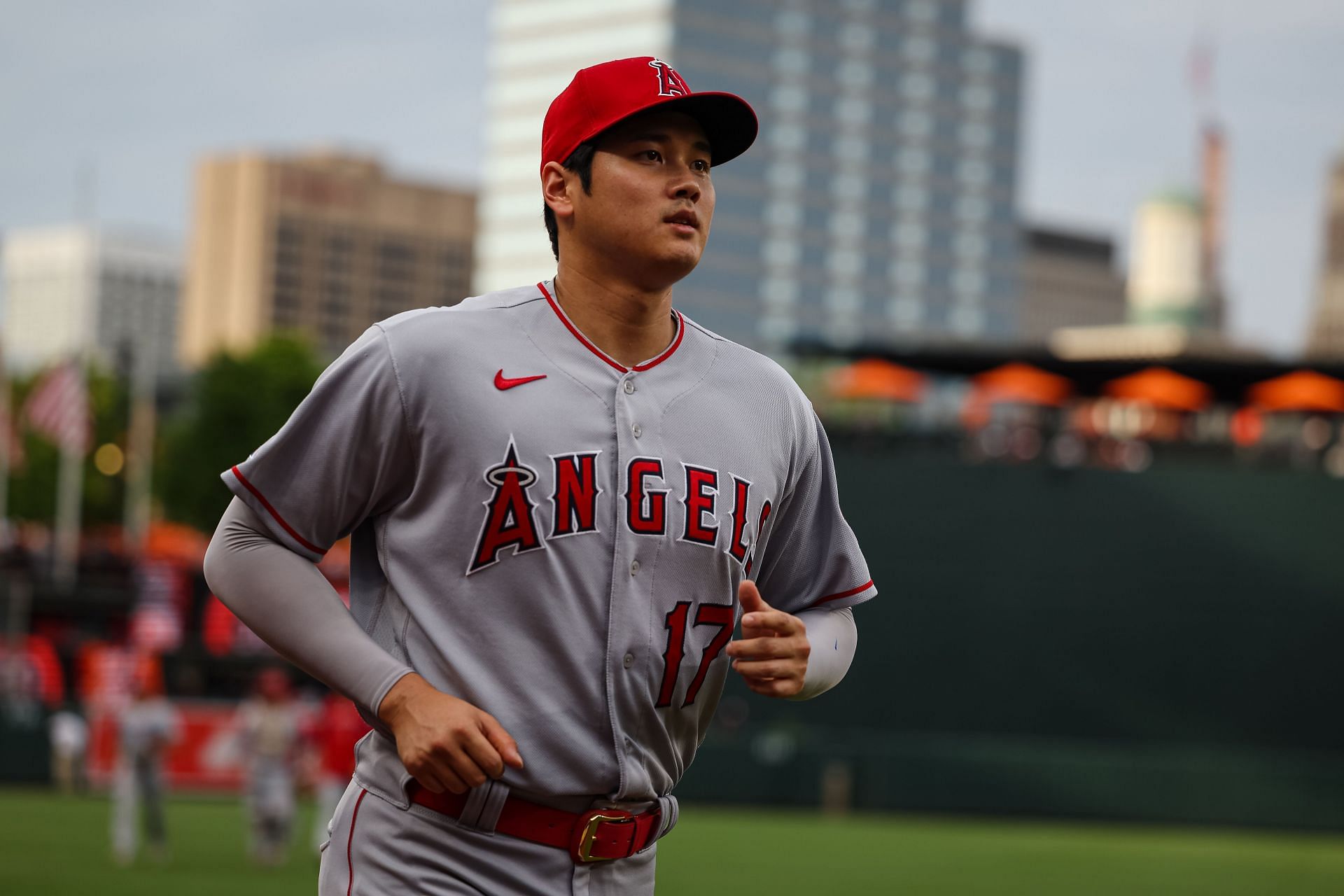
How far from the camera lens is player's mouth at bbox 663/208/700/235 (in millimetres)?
3086

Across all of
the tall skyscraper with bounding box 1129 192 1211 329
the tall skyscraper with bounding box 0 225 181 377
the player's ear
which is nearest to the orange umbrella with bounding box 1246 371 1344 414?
the player's ear

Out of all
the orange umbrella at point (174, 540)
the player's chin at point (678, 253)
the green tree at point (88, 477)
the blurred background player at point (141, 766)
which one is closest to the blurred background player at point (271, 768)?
the blurred background player at point (141, 766)

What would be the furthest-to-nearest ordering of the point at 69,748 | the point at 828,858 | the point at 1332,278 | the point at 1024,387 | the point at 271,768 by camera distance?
the point at 1332,278
the point at 1024,387
the point at 69,748
the point at 828,858
the point at 271,768

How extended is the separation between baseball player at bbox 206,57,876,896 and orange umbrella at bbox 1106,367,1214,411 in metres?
30.2

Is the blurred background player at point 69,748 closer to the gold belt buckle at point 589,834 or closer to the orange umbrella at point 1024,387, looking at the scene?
the orange umbrella at point 1024,387

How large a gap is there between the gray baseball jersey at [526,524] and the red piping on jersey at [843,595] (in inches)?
12.9

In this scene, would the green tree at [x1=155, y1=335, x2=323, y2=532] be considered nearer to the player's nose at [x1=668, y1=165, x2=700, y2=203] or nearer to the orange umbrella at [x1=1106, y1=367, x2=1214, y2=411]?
the orange umbrella at [x1=1106, y1=367, x2=1214, y2=411]

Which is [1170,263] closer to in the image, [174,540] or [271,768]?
[174,540]

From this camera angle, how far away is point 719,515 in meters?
3.11

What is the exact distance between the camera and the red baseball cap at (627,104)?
3059 mm

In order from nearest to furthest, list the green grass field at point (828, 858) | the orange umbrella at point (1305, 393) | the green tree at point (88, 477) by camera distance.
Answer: the green grass field at point (828, 858), the orange umbrella at point (1305, 393), the green tree at point (88, 477)

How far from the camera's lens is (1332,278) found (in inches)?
4094

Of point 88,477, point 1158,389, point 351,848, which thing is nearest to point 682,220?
point 351,848

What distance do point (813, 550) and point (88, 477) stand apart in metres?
73.1
